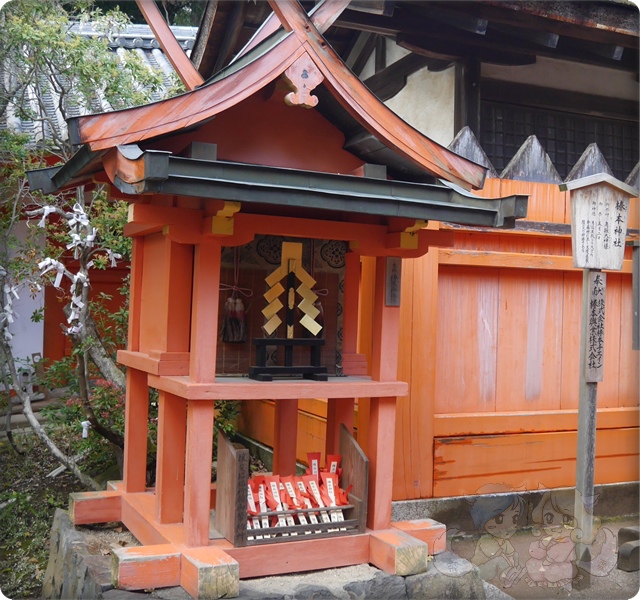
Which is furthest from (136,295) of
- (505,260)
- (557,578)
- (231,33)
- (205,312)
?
(557,578)

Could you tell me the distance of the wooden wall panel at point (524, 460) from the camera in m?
6.18

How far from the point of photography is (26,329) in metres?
11.1

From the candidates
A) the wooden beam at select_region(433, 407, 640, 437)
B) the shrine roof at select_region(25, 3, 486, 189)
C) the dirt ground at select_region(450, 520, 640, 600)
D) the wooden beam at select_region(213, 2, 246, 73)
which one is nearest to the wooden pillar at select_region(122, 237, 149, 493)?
the shrine roof at select_region(25, 3, 486, 189)

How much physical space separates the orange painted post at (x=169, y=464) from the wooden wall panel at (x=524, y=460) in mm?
2328

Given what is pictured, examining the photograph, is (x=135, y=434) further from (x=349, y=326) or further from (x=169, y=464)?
(x=349, y=326)

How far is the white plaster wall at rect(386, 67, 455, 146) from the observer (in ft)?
25.2

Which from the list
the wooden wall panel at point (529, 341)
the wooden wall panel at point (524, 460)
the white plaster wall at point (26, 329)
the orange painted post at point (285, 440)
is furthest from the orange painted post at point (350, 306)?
the white plaster wall at point (26, 329)

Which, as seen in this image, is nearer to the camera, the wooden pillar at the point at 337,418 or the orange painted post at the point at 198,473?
the orange painted post at the point at 198,473

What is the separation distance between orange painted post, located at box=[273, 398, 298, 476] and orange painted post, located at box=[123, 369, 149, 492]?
1028 millimetres

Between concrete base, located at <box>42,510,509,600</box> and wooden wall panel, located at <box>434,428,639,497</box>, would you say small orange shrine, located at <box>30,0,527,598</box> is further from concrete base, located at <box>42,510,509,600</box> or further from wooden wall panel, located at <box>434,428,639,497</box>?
wooden wall panel, located at <box>434,428,639,497</box>

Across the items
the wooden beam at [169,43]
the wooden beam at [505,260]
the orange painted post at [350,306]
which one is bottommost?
the orange painted post at [350,306]

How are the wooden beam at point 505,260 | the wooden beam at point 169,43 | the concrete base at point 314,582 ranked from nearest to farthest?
the concrete base at point 314,582, the wooden beam at point 169,43, the wooden beam at point 505,260

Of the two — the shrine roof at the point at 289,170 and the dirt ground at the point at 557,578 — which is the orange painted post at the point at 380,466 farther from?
the shrine roof at the point at 289,170

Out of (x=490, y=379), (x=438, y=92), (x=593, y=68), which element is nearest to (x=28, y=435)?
(x=490, y=379)
